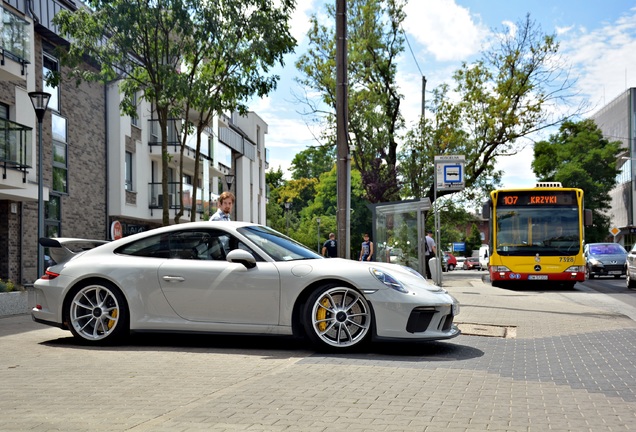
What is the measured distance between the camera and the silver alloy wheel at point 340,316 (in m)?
7.56

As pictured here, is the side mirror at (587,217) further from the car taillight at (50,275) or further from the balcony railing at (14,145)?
the car taillight at (50,275)

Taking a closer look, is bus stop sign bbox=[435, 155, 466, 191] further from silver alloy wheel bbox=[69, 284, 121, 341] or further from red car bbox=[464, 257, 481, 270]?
red car bbox=[464, 257, 481, 270]

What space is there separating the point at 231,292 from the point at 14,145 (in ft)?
47.4

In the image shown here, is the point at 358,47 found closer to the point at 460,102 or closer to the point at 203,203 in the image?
the point at 460,102

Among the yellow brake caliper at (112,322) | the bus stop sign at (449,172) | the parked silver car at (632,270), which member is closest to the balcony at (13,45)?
the bus stop sign at (449,172)

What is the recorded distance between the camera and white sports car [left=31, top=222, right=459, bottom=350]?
24.8ft

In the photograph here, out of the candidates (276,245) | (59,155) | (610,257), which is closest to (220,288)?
(276,245)

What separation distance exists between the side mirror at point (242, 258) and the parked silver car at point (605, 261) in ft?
85.7

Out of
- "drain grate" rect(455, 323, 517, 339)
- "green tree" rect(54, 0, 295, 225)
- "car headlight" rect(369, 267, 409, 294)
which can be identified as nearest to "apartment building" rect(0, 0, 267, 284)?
"green tree" rect(54, 0, 295, 225)

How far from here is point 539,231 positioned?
22766mm

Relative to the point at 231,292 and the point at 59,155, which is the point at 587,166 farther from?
the point at 231,292

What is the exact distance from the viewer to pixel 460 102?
3600 centimetres

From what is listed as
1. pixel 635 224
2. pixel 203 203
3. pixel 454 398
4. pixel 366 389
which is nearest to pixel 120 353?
pixel 366 389

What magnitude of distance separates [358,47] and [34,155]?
15831mm
